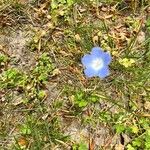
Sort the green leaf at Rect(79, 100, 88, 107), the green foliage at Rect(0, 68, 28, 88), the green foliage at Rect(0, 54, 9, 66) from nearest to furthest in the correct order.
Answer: the green leaf at Rect(79, 100, 88, 107), the green foliage at Rect(0, 68, 28, 88), the green foliage at Rect(0, 54, 9, 66)

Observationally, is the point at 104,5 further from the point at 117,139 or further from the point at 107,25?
the point at 117,139

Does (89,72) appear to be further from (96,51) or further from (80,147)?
(80,147)

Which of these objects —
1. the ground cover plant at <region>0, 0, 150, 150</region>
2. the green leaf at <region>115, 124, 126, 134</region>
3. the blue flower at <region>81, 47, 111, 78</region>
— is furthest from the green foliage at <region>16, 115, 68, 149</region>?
the blue flower at <region>81, 47, 111, 78</region>

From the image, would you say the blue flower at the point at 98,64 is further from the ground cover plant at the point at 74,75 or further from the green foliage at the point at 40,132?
the green foliage at the point at 40,132

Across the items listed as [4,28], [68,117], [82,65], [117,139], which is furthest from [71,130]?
[4,28]

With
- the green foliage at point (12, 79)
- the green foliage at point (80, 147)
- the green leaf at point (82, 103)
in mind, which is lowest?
the green foliage at point (80, 147)

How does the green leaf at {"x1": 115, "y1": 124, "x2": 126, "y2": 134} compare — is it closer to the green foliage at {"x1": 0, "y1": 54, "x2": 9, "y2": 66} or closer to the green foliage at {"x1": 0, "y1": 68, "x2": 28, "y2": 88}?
the green foliage at {"x1": 0, "y1": 68, "x2": 28, "y2": 88}

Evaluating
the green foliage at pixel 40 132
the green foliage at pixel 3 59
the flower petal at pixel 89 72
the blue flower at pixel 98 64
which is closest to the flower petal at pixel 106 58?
the blue flower at pixel 98 64
